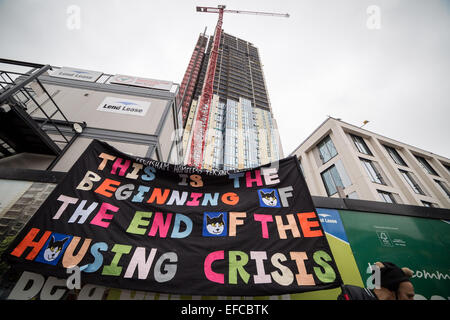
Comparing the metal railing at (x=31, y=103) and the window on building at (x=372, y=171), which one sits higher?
the window on building at (x=372, y=171)

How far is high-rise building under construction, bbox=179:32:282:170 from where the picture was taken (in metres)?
38.3

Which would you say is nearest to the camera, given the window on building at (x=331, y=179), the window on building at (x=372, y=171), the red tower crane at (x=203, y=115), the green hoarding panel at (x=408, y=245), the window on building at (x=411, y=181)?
the green hoarding panel at (x=408, y=245)

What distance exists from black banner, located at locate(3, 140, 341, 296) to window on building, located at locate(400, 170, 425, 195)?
2278 cm

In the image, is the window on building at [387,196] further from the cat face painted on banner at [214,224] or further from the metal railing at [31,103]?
the metal railing at [31,103]

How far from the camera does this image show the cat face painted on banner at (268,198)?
3.23 meters

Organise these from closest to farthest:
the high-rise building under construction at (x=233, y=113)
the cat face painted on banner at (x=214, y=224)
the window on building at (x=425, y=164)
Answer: the cat face painted on banner at (x=214, y=224), the window on building at (x=425, y=164), the high-rise building under construction at (x=233, y=113)

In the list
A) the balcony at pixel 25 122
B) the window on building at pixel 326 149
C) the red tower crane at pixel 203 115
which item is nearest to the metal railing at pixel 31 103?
the balcony at pixel 25 122

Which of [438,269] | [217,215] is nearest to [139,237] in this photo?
[217,215]

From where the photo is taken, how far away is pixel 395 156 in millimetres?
19609

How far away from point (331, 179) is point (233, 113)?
31.0 meters

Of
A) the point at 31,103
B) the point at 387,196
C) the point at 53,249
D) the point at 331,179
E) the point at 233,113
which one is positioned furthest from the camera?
the point at 233,113

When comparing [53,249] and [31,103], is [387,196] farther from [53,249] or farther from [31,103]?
[31,103]

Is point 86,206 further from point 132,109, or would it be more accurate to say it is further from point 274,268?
point 132,109

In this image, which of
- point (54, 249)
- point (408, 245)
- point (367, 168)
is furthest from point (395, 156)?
point (54, 249)
